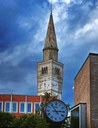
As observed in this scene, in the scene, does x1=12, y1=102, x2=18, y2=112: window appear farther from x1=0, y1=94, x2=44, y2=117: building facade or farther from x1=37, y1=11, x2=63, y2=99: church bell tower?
x1=37, y1=11, x2=63, y2=99: church bell tower

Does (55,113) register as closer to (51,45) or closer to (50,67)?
(50,67)

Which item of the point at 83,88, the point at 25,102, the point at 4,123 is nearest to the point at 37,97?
the point at 25,102

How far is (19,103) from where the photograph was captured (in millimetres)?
73062

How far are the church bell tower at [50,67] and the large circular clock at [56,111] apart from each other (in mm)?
96976

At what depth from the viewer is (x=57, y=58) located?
125500mm

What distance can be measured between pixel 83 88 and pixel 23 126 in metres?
4.57

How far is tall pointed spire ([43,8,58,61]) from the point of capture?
121938 mm

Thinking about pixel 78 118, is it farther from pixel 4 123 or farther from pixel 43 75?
pixel 43 75

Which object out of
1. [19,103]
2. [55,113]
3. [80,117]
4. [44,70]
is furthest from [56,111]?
[44,70]

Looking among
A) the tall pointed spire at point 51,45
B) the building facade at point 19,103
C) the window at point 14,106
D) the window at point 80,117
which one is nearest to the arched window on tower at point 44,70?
the tall pointed spire at point 51,45

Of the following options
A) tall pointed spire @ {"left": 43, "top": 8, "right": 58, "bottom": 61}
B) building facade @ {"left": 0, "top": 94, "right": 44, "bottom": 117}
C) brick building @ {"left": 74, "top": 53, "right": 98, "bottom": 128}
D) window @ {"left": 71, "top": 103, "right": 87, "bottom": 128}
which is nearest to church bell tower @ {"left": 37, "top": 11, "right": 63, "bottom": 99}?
tall pointed spire @ {"left": 43, "top": 8, "right": 58, "bottom": 61}

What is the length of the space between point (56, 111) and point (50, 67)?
99.6m

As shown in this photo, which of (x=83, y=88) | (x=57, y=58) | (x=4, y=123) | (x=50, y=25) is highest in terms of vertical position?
(x=50, y=25)

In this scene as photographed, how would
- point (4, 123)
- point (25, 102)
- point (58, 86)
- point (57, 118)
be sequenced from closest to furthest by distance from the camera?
point (57, 118)
point (4, 123)
point (25, 102)
point (58, 86)
